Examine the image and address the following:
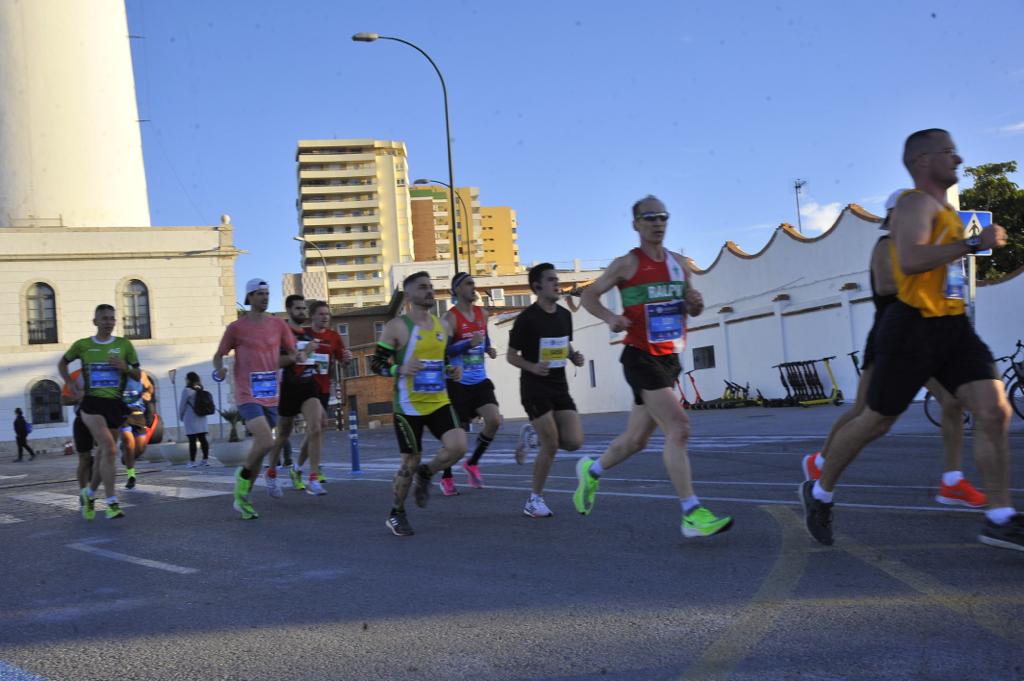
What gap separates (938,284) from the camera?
16.9ft

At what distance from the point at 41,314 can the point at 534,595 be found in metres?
48.2

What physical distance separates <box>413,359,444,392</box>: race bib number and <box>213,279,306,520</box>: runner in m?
2.11

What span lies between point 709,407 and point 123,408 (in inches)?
876

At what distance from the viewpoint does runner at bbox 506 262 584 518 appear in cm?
805

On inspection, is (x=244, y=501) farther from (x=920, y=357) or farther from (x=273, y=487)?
(x=920, y=357)

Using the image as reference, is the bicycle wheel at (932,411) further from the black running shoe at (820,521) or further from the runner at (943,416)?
the black running shoe at (820,521)

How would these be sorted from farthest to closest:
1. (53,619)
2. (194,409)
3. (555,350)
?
1. (194,409)
2. (555,350)
3. (53,619)

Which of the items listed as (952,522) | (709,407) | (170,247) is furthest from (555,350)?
(170,247)

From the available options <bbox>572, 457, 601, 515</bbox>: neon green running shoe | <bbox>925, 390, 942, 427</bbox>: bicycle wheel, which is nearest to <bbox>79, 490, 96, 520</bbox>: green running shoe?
<bbox>572, 457, 601, 515</bbox>: neon green running shoe

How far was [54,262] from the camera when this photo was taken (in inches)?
1877

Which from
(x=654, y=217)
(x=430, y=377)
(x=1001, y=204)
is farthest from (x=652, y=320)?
(x=1001, y=204)

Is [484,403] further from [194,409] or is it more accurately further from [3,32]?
[3,32]

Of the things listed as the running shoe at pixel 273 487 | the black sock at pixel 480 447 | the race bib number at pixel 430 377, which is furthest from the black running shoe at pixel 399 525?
the running shoe at pixel 273 487

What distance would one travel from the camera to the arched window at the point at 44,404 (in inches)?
1839
